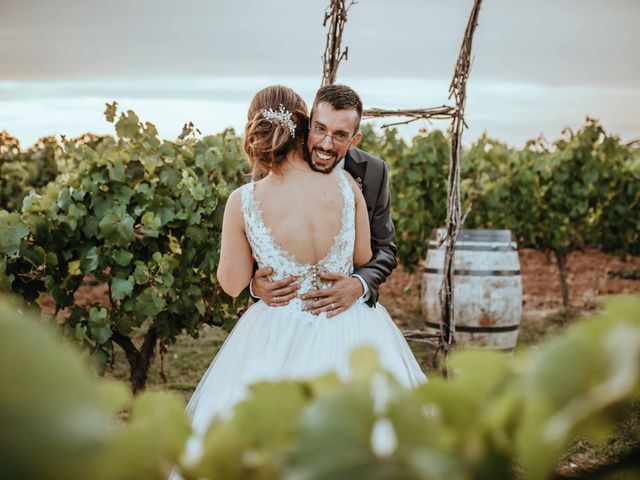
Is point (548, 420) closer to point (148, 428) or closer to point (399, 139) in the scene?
point (148, 428)

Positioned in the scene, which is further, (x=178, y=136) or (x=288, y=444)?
(x=178, y=136)

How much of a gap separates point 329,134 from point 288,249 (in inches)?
18.7

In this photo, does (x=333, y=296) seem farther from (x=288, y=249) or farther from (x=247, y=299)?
(x=247, y=299)

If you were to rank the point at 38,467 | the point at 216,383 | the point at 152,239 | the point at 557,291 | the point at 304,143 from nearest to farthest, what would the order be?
the point at 38,467, the point at 216,383, the point at 304,143, the point at 152,239, the point at 557,291

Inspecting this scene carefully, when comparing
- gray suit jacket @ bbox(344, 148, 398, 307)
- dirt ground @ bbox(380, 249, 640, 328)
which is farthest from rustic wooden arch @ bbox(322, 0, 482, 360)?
dirt ground @ bbox(380, 249, 640, 328)

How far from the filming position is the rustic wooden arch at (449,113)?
4215 millimetres

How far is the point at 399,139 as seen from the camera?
8.42m

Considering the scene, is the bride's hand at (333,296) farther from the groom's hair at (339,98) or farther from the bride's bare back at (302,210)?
the groom's hair at (339,98)

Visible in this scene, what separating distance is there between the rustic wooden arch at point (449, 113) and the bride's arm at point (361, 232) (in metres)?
1.29

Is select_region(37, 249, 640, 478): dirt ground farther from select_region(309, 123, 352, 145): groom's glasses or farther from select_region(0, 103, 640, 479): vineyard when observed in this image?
select_region(309, 123, 352, 145): groom's glasses

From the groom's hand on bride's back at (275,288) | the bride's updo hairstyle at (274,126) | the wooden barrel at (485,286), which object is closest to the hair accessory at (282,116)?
the bride's updo hairstyle at (274,126)

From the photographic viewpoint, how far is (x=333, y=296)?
2889 millimetres

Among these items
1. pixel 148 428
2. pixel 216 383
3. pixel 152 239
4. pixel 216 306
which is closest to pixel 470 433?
pixel 148 428

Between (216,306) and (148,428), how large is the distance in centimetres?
443
